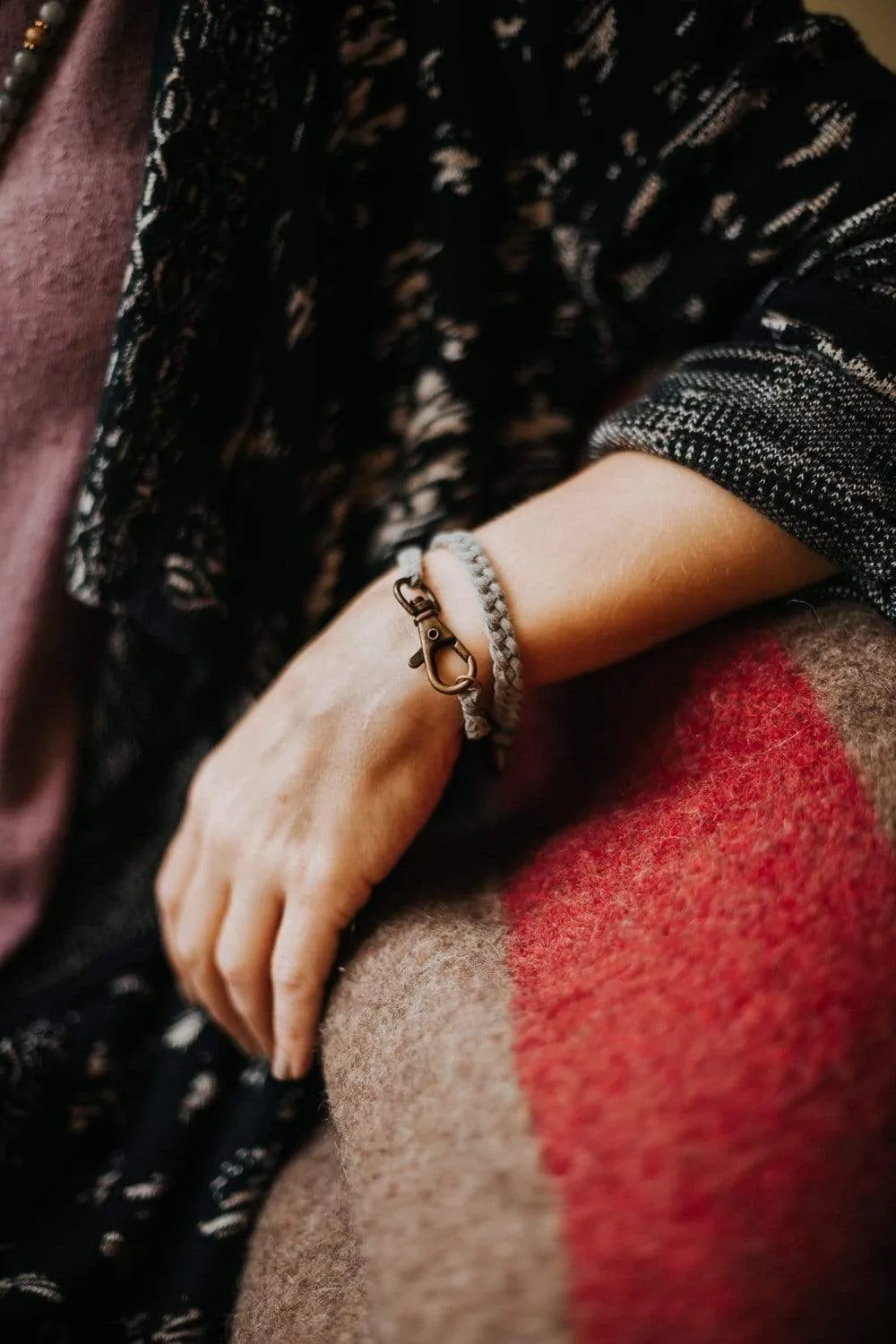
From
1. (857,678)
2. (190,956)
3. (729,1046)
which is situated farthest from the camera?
(190,956)

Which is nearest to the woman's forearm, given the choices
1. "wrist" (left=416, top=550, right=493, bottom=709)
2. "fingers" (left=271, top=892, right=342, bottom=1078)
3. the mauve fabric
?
"wrist" (left=416, top=550, right=493, bottom=709)

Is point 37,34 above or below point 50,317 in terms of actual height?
above

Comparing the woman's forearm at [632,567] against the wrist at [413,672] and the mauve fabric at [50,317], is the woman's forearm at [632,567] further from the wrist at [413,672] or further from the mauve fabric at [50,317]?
the mauve fabric at [50,317]

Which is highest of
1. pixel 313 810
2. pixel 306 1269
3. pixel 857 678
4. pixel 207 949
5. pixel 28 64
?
pixel 28 64

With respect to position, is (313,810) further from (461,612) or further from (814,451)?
(814,451)

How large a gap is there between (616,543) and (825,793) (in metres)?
0.16

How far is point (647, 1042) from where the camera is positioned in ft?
0.91

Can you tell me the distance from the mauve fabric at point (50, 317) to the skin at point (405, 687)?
0.61ft

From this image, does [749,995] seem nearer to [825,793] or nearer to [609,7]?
[825,793]

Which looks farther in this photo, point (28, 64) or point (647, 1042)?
point (28, 64)

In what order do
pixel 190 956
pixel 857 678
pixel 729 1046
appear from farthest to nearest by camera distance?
1. pixel 190 956
2. pixel 857 678
3. pixel 729 1046

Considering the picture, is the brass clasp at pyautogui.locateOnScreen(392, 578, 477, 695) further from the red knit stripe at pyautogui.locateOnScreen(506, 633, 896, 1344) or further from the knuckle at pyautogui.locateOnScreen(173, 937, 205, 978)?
the knuckle at pyautogui.locateOnScreen(173, 937, 205, 978)

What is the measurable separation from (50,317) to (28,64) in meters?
0.15

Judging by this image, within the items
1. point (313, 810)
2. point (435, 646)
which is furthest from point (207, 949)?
point (435, 646)
